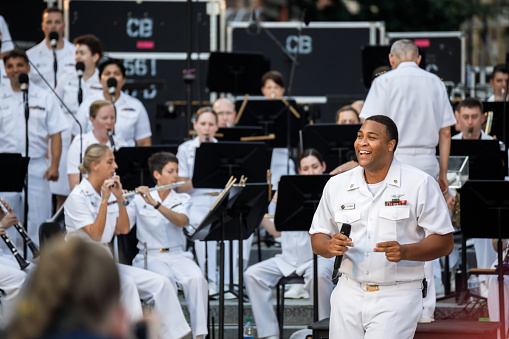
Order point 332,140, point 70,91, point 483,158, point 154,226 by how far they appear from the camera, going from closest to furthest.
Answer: point 154,226, point 483,158, point 332,140, point 70,91

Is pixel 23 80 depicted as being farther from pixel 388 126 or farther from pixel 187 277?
pixel 388 126

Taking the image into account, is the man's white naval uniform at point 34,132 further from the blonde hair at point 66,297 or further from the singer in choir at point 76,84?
the blonde hair at point 66,297

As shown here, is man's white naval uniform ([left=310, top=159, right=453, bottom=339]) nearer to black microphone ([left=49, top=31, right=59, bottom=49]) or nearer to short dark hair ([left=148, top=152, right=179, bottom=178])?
short dark hair ([left=148, top=152, right=179, bottom=178])

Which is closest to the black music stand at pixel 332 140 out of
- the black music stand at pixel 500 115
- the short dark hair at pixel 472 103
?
the short dark hair at pixel 472 103

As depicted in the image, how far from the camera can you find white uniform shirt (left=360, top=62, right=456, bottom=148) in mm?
7617

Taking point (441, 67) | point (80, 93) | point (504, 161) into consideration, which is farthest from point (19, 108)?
point (441, 67)

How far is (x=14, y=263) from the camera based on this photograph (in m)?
7.38

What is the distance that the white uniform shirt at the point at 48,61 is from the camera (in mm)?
10797

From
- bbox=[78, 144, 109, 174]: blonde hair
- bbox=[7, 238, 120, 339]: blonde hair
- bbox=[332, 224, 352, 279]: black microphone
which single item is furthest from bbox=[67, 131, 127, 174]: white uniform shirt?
bbox=[7, 238, 120, 339]: blonde hair

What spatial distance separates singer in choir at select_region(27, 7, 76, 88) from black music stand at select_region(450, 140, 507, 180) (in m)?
4.65

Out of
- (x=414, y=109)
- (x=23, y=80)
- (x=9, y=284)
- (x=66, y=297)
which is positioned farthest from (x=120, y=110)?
(x=66, y=297)

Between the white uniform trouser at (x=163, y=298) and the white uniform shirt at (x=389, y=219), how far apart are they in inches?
79.1

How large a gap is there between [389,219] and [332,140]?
335cm

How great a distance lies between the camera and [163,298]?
7391 millimetres
